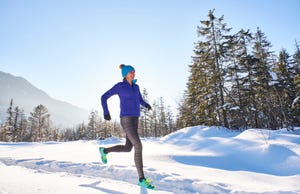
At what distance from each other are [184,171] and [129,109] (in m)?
1.76

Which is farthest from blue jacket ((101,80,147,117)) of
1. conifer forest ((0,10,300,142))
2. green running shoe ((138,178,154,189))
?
conifer forest ((0,10,300,142))

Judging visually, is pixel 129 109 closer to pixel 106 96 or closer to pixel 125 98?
pixel 125 98

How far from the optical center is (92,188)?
3.22 meters

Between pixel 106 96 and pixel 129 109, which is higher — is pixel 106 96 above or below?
above

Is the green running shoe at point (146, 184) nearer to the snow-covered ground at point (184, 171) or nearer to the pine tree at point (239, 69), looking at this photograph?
the snow-covered ground at point (184, 171)

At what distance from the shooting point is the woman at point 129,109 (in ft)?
12.0

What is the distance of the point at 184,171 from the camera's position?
445 centimetres

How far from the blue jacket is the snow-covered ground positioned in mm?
1154

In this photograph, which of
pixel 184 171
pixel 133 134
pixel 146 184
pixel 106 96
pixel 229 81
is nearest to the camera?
pixel 146 184

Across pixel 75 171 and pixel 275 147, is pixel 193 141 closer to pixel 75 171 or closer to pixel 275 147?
pixel 275 147

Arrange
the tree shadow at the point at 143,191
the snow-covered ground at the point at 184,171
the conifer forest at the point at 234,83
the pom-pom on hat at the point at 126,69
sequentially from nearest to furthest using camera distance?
the tree shadow at the point at 143,191, the snow-covered ground at the point at 184,171, the pom-pom on hat at the point at 126,69, the conifer forest at the point at 234,83

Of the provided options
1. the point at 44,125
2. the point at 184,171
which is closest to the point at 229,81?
the point at 184,171

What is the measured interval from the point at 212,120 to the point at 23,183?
18.3 metres

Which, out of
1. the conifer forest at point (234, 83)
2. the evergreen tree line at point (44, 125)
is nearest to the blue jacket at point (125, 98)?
the conifer forest at point (234, 83)
